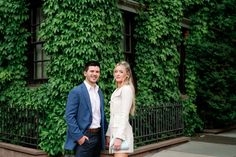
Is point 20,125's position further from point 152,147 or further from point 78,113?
point 78,113

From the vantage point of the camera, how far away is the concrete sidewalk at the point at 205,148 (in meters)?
8.23

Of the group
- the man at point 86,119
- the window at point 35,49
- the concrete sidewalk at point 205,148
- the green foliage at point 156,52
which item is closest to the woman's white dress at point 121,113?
the man at point 86,119

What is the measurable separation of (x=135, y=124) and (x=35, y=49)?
3585 mm

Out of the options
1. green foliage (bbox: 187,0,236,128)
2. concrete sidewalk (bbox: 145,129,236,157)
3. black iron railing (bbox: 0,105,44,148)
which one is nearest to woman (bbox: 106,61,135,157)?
concrete sidewalk (bbox: 145,129,236,157)

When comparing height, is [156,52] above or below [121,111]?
above

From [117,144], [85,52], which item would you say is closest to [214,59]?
[85,52]

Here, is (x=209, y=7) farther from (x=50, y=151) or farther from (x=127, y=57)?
(x=50, y=151)

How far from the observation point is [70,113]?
15.8 feet

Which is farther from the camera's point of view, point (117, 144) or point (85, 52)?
point (85, 52)

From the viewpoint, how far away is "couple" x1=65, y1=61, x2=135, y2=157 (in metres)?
4.80

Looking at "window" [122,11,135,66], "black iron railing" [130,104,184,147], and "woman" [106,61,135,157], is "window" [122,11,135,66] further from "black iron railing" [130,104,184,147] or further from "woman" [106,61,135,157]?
"woman" [106,61,135,157]

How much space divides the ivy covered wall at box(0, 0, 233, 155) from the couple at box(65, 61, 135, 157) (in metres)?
2.96

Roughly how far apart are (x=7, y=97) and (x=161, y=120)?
4233 millimetres

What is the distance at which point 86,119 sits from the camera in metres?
4.86
